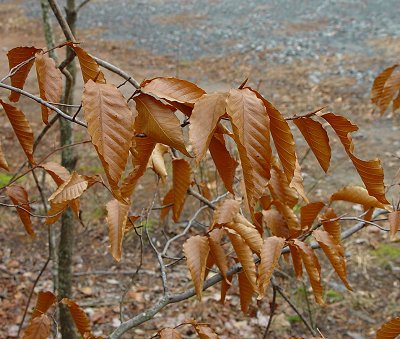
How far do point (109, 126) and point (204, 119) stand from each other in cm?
12

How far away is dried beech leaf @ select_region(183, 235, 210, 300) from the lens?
118 centimetres

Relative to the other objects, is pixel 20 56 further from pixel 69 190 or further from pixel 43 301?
pixel 43 301

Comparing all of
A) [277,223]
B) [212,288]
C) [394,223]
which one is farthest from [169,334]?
[212,288]

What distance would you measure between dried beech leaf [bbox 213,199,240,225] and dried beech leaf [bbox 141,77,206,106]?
1.76 ft

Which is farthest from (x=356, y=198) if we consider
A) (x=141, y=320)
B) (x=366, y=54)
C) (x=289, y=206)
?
(x=366, y=54)

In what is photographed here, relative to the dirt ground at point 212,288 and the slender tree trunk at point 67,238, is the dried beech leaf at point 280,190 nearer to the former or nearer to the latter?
the dirt ground at point 212,288

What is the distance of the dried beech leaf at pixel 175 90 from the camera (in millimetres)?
784

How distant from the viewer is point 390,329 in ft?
3.54

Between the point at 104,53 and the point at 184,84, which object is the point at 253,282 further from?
A: the point at 104,53

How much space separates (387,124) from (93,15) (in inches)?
300

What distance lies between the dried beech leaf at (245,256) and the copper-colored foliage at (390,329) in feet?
0.84

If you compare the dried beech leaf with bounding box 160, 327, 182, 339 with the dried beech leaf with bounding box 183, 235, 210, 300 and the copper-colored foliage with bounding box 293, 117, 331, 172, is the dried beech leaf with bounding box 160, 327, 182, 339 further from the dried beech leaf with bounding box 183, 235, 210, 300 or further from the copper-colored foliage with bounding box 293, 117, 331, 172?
the copper-colored foliage with bounding box 293, 117, 331, 172

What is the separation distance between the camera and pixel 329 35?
9.52m

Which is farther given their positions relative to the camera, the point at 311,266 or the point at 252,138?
the point at 311,266
